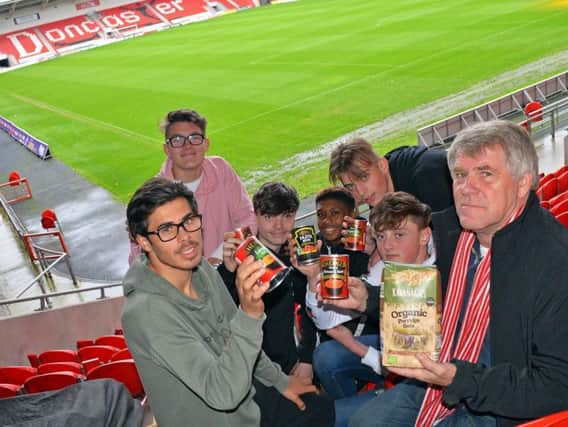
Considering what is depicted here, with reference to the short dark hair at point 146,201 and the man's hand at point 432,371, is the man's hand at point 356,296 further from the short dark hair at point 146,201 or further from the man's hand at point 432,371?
the short dark hair at point 146,201

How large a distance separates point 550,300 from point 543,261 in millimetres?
136

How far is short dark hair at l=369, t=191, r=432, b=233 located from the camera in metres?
2.98

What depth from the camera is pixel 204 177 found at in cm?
441

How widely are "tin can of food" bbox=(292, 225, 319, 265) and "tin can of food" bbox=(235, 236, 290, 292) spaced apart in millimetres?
671

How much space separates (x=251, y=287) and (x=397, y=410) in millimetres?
922

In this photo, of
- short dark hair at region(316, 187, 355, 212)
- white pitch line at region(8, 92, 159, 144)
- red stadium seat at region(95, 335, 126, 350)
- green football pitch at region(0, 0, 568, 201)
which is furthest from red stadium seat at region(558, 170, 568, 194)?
white pitch line at region(8, 92, 159, 144)

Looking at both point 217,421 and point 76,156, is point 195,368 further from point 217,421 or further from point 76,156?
point 76,156

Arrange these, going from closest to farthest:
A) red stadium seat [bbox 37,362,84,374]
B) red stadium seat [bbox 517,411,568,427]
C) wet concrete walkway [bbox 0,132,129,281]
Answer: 1. red stadium seat [bbox 517,411,568,427]
2. red stadium seat [bbox 37,362,84,374]
3. wet concrete walkway [bbox 0,132,129,281]

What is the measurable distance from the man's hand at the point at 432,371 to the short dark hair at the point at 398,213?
3.16ft

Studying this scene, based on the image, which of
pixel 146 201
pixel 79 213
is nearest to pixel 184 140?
pixel 146 201

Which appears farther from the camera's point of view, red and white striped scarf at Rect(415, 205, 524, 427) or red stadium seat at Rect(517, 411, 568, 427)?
red and white striped scarf at Rect(415, 205, 524, 427)

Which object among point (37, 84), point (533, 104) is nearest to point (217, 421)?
point (533, 104)

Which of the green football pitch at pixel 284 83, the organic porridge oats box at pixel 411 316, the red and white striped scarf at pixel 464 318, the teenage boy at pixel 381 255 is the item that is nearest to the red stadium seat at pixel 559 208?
the teenage boy at pixel 381 255

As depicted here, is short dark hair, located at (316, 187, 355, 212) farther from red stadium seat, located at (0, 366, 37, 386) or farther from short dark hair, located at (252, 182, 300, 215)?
red stadium seat, located at (0, 366, 37, 386)
